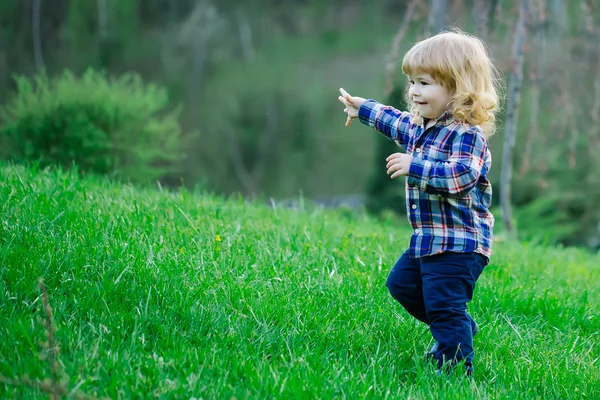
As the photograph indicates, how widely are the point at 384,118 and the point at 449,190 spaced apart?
1.93 ft

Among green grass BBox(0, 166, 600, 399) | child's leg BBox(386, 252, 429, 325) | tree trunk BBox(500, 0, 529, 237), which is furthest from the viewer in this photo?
tree trunk BBox(500, 0, 529, 237)

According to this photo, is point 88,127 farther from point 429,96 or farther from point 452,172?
point 452,172

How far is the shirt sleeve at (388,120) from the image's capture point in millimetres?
2891

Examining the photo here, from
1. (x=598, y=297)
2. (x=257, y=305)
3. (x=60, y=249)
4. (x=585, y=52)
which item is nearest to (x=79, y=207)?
(x=60, y=249)

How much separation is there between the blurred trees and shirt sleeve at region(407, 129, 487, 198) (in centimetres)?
696

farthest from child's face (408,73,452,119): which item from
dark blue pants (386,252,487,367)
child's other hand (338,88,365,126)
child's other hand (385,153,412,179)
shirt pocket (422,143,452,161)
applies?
dark blue pants (386,252,487,367)

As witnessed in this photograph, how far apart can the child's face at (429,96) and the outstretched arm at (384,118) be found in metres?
0.20

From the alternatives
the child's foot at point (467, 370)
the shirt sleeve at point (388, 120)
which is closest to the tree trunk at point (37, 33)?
Result: the shirt sleeve at point (388, 120)

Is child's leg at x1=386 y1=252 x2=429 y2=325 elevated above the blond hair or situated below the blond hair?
below

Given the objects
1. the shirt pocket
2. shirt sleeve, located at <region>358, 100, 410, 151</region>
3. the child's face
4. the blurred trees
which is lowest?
the blurred trees

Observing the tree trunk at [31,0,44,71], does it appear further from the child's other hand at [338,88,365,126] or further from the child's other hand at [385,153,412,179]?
the child's other hand at [385,153,412,179]

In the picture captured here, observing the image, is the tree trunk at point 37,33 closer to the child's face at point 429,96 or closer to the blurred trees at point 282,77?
the blurred trees at point 282,77

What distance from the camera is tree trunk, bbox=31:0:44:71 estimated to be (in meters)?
10.8

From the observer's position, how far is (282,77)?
1537 cm
